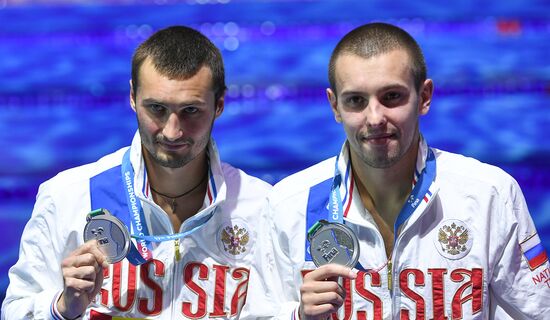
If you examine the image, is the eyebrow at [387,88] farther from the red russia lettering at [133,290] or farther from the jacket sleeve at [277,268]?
the red russia lettering at [133,290]

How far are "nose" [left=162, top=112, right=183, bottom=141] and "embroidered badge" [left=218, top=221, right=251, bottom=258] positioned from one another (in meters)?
Result: 0.35

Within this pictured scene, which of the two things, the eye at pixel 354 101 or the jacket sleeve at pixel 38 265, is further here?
the jacket sleeve at pixel 38 265

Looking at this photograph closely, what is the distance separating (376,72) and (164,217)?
30.7 inches

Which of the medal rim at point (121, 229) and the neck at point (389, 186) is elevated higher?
the neck at point (389, 186)

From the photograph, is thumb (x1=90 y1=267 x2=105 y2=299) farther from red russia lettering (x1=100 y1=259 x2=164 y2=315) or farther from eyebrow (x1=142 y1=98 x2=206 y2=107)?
eyebrow (x1=142 y1=98 x2=206 y2=107)

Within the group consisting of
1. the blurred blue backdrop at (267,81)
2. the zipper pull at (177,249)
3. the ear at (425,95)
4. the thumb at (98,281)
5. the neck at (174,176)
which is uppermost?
the blurred blue backdrop at (267,81)

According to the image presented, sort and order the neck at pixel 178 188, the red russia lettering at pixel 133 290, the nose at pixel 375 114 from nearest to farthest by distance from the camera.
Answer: the nose at pixel 375 114 → the red russia lettering at pixel 133 290 → the neck at pixel 178 188

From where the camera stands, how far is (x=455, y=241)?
2.71 m

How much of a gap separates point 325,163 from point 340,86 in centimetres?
33

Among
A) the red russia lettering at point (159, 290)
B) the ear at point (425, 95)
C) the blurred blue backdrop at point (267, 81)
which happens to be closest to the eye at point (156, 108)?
the red russia lettering at point (159, 290)

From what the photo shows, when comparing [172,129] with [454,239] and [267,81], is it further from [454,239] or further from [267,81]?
[267,81]

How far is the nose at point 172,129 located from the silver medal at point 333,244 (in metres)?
0.53

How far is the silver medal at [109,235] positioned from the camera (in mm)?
2643

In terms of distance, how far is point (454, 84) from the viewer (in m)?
5.54
